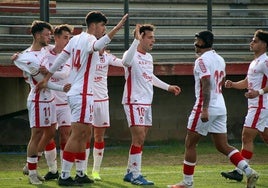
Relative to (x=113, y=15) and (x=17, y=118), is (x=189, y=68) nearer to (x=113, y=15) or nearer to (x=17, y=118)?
(x=113, y=15)

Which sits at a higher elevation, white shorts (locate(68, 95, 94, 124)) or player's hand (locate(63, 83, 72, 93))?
player's hand (locate(63, 83, 72, 93))

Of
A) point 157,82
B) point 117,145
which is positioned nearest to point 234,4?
point 117,145

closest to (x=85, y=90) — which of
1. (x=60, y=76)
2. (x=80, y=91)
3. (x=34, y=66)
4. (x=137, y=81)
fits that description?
(x=80, y=91)

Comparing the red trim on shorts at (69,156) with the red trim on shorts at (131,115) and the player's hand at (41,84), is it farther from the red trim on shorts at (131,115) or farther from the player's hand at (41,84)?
the red trim on shorts at (131,115)

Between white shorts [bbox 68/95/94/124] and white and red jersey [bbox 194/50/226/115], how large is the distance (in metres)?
1.52

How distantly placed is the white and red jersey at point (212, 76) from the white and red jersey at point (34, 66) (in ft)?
7.67

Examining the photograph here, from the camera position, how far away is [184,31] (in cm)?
2222

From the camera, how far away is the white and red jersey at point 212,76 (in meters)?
12.7

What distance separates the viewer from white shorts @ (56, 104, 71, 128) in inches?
574

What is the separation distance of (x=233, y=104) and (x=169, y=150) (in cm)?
236

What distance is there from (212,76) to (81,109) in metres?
1.88

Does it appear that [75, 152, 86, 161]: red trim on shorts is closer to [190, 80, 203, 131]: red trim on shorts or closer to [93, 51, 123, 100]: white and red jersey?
[93, 51, 123, 100]: white and red jersey

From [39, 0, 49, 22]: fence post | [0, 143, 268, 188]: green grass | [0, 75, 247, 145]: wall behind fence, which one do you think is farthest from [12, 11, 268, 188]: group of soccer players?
[0, 75, 247, 145]: wall behind fence

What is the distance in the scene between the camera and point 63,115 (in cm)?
1461
